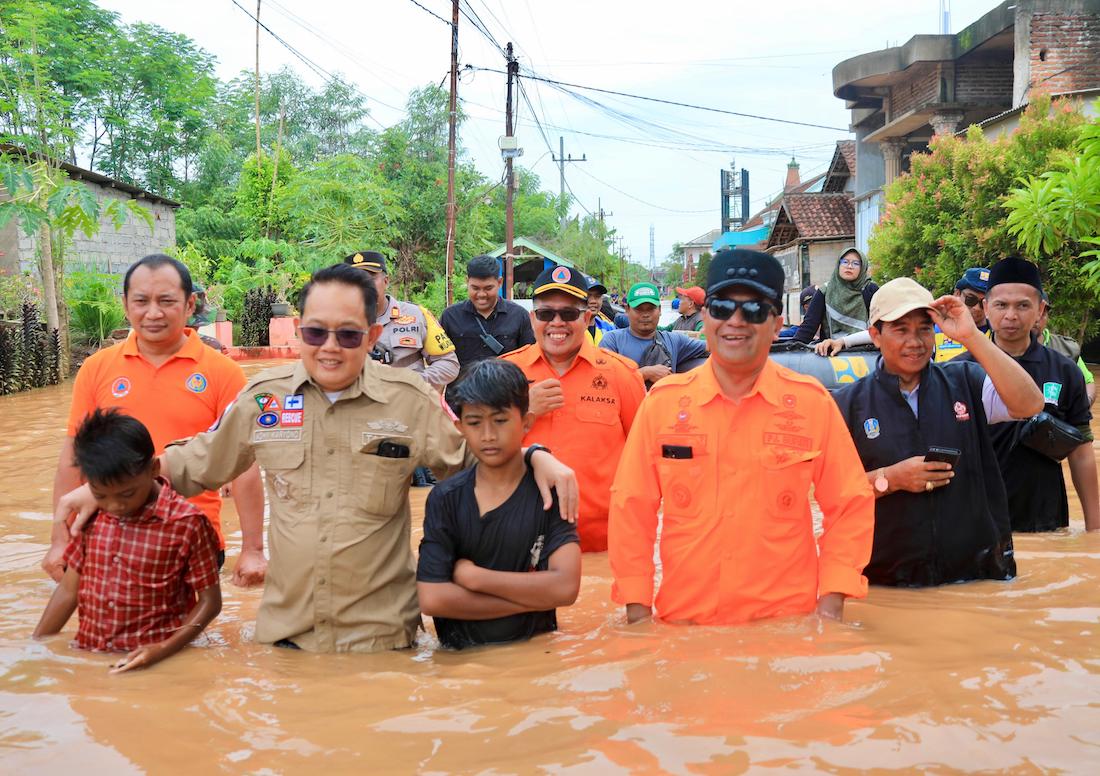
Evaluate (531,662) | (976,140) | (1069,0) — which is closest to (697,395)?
(531,662)

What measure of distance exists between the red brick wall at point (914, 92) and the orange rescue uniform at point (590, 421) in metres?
23.2

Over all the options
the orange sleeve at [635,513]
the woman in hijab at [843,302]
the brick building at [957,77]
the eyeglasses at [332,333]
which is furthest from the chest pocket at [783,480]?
the brick building at [957,77]

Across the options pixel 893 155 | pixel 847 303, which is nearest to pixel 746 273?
pixel 847 303

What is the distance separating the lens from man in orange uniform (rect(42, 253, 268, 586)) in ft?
14.9

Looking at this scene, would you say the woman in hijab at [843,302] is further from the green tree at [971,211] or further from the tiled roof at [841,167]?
the tiled roof at [841,167]

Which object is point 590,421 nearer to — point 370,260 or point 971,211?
point 370,260

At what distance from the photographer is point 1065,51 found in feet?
69.6

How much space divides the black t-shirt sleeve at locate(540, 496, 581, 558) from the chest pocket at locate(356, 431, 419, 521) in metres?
0.57

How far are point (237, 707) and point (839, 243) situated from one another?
3431 centimetres

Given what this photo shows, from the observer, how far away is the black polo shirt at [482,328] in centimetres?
836

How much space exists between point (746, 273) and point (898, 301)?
81 centimetres

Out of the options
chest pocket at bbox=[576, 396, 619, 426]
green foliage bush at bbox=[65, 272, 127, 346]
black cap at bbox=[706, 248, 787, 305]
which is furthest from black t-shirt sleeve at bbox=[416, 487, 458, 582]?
green foliage bush at bbox=[65, 272, 127, 346]

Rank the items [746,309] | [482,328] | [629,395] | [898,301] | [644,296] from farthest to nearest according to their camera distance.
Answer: [482,328] → [644,296] → [629,395] → [898,301] → [746,309]

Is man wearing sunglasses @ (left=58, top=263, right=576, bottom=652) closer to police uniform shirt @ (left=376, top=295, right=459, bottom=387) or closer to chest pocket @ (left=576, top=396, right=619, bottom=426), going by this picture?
chest pocket @ (left=576, top=396, right=619, bottom=426)
